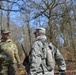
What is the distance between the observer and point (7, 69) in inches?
385

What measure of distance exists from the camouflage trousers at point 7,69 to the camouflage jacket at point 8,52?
5.9 inches

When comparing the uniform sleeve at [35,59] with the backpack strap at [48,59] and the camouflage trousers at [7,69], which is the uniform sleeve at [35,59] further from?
the camouflage trousers at [7,69]

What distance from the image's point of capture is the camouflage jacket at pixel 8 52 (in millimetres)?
9602

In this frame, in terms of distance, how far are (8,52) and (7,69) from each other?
0.56 metres

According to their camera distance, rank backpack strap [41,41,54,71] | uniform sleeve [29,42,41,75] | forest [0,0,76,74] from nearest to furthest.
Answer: uniform sleeve [29,42,41,75] → backpack strap [41,41,54,71] → forest [0,0,76,74]

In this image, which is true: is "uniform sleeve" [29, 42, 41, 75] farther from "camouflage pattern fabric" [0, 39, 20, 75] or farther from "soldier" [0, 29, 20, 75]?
"camouflage pattern fabric" [0, 39, 20, 75]

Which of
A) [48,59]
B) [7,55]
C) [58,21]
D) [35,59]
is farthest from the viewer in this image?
[58,21]

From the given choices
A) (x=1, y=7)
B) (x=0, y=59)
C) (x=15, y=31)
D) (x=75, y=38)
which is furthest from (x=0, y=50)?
(x=15, y=31)

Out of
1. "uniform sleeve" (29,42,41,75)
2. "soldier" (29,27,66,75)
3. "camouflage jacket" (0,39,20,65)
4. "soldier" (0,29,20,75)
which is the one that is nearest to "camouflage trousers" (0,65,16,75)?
"soldier" (0,29,20,75)

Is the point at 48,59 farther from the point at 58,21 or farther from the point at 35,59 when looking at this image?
the point at 58,21

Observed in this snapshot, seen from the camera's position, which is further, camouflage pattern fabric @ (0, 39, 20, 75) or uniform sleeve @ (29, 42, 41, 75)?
camouflage pattern fabric @ (0, 39, 20, 75)

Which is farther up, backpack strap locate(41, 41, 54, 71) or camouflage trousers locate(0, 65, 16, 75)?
backpack strap locate(41, 41, 54, 71)

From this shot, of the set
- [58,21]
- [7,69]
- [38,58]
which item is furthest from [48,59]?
[58,21]

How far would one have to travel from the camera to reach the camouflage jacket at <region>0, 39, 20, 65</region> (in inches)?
378
